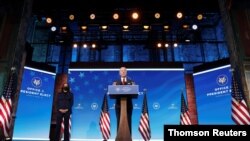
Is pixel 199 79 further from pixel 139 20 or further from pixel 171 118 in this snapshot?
pixel 139 20

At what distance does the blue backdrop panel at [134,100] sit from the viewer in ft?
30.8

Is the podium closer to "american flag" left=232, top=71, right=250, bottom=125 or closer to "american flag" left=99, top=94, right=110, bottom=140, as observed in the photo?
"american flag" left=232, top=71, right=250, bottom=125

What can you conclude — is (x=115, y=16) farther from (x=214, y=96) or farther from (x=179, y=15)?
(x=214, y=96)

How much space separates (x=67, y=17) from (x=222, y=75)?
Answer: 20.8 ft

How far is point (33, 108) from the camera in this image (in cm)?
924

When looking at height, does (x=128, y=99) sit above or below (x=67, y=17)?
below

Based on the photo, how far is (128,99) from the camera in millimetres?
4715

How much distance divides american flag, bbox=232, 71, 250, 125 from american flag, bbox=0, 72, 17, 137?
5367mm

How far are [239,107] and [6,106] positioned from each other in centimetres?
554

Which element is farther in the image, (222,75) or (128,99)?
(222,75)

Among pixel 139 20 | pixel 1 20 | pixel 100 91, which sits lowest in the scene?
pixel 100 91

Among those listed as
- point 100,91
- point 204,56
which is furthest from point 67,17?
point 204,56

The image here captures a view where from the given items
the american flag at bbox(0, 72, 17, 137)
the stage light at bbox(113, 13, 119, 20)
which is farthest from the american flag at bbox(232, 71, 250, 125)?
the american flag at bbox(0, 72, 17, 137)

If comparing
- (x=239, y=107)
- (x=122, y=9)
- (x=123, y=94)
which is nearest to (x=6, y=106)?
(x=123, y=94)
